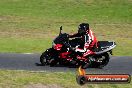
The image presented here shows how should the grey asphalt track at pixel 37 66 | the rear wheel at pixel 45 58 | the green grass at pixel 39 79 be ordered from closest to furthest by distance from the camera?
the green grass at pixel 39 79 → the grey asphalt track at pixel 37 66 → the rear wheel at pixel 45 58

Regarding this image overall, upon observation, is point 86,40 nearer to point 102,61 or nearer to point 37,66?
point 102,61

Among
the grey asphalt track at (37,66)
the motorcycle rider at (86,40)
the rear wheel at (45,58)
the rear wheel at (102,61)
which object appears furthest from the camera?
the rear wheel at (102,61)

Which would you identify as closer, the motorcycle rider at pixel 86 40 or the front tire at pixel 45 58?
the motorcycle rider at pixel 86 40

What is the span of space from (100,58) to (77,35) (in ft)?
4.56

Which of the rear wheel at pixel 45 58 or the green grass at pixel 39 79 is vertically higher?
the rear wheel at pixel 45 58

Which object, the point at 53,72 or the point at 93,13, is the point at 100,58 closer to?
the point at 53,72

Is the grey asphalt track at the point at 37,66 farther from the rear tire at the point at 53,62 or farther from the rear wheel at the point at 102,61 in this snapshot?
the rear tire at the point at 53,62

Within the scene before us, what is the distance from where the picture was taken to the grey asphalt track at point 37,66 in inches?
683

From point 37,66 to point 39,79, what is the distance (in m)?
2.93

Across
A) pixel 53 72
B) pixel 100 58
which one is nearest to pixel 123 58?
pixel 100 58

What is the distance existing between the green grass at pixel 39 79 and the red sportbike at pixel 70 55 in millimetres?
1886

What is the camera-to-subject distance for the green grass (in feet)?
47.2

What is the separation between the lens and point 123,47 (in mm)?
23844

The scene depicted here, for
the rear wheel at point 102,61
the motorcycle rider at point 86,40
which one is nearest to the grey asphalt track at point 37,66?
the rear wheel at point 102,61
